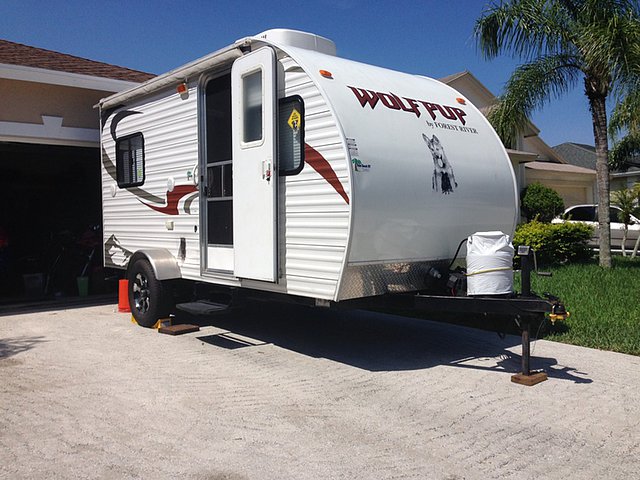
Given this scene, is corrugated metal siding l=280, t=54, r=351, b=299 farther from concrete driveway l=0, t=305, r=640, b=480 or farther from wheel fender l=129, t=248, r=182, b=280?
wheel fender l=129, t=248, r=182, b=280

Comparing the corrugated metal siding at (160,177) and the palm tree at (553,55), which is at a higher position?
the palm tree at (553,55)

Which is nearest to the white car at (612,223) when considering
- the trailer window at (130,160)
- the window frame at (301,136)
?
the trailer window at (130,160)

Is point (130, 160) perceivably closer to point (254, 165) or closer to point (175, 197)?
point (175, 197)

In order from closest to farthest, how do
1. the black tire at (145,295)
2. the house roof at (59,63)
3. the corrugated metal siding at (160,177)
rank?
the corrugated metal siding at (160,177)
the black tire at (145,295)
the house roof at (59,63)

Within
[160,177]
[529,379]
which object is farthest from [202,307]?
[529,379]

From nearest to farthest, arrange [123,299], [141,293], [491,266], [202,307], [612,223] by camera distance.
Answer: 1. [491,266]
2. [202,307]
3. [141,293]
4. [123,299]
5. [612,223]

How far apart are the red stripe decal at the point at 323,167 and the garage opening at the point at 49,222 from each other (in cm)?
745

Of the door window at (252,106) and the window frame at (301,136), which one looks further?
the door window at (252,106)

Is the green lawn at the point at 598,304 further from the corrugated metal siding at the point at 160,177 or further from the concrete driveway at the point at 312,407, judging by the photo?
the corrugated metal siding at the point at 160,177

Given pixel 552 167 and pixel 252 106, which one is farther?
pixel 552 167

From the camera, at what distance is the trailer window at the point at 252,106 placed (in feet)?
20.9

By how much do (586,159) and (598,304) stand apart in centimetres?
2855

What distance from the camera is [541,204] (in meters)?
20.3

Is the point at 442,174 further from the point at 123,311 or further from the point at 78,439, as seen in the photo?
the point at 123,311
